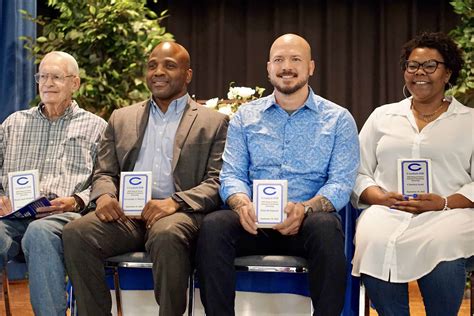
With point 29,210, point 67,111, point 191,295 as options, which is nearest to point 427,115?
point 191,295

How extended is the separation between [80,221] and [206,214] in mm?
601

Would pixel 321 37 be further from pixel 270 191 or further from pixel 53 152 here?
pixel 270 191

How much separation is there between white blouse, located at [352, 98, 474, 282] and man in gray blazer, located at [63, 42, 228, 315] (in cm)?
76

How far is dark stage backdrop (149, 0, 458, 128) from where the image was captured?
7.44 m

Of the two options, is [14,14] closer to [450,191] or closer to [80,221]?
[80,221]

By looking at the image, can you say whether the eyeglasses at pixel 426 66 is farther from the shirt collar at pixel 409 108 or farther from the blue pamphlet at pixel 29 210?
the blue pamphlet at pixel 29 210

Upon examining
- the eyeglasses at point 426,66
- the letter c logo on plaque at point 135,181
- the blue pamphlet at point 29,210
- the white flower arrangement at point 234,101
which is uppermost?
the eyeglasses at point 426,66

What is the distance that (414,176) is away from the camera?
3.43 m

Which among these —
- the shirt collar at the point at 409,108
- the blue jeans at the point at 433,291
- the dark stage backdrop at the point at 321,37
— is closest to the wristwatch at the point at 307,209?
the blue jeans at the point at 433,291

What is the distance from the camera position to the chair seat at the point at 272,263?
3.29 m

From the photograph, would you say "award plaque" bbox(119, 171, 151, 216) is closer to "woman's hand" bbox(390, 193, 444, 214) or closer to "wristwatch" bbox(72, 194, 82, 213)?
"wristwatch" bbox(72, 194, 82, 213)

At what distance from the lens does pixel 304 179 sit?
3.59 m

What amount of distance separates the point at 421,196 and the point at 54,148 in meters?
1.93

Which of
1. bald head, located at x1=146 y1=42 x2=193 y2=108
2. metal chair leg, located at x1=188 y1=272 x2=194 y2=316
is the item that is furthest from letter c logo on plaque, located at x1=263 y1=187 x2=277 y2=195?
bald head, located at x1=146 y1=42 x2=193 y2=108
